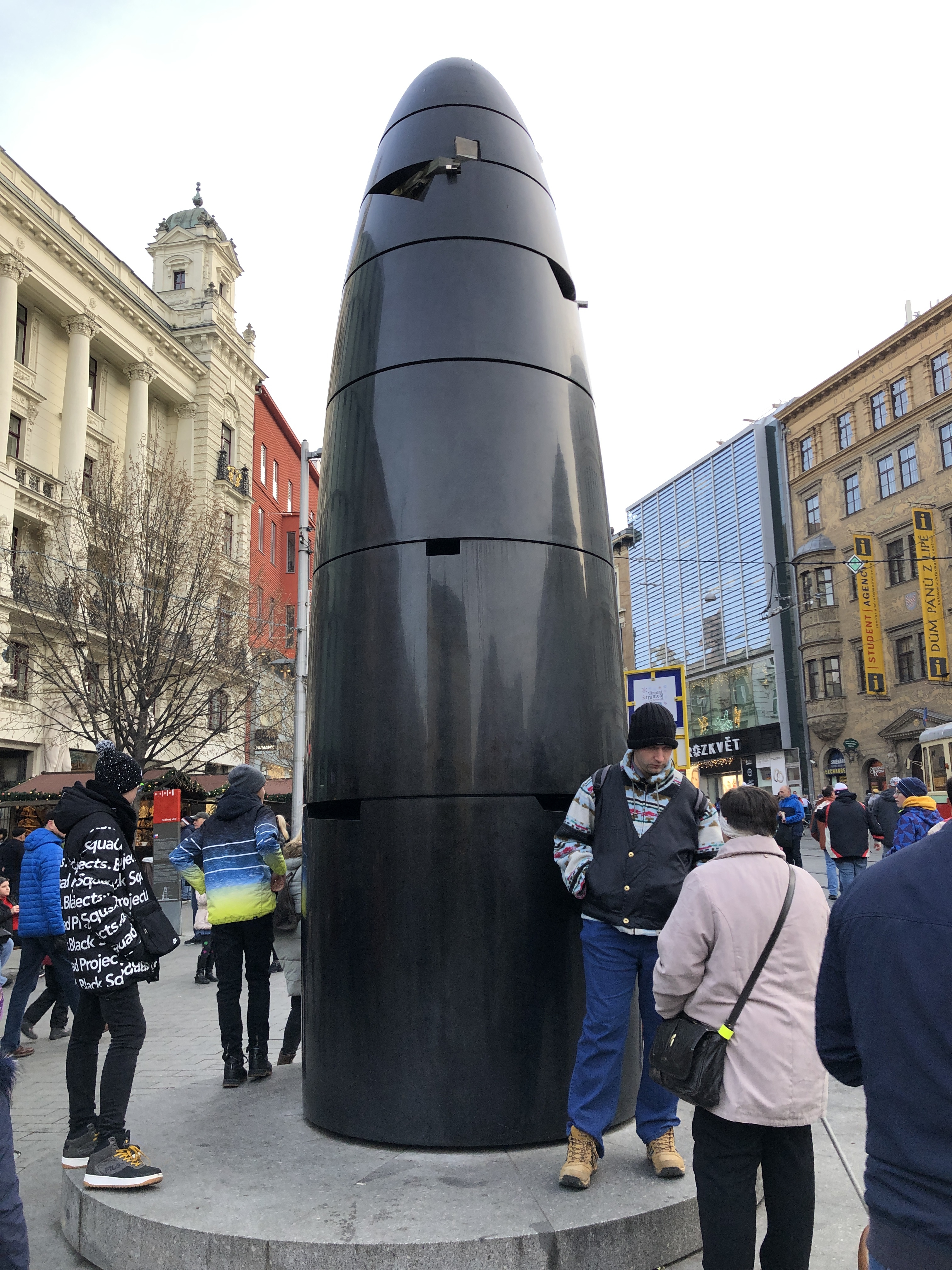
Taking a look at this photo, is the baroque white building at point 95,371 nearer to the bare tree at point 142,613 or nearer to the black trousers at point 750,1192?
the bare tree at point 142,613

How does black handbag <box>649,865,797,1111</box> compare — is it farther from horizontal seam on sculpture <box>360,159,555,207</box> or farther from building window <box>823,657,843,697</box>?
building window <box>823,657,843,697</box>

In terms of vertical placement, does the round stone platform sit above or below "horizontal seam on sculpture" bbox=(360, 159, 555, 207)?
below

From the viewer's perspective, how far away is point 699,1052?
2.96 m

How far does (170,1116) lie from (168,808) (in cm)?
1291

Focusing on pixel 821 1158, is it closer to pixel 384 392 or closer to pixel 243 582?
pixel 384 392

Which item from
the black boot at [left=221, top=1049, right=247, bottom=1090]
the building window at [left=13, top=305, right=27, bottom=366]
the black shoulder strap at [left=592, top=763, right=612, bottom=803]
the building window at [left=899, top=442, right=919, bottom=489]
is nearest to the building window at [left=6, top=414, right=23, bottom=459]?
the building window at [left=13, top=305, right=27, bottom=366]

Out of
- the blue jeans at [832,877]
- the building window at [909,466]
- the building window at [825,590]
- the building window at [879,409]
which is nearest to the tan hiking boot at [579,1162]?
the blue jeans at [832,877]

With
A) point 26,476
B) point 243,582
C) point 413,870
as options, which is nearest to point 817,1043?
point 413,870

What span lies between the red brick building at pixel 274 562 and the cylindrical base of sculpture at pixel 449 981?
20584mm

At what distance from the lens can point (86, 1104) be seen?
4469mm

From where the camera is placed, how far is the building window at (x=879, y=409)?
4112cm

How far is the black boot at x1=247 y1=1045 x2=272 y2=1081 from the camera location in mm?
5648

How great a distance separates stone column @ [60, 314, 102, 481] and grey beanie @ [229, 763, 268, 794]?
85.8ft

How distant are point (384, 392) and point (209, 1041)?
571cm
